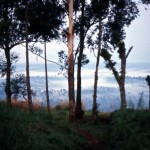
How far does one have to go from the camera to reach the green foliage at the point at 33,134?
10673mm

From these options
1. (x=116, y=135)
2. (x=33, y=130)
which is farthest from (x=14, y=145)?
(x=116, y=135)

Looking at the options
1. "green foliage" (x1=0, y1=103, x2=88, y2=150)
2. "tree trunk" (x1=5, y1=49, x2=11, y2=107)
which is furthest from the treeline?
"green foliage" (x1=0, y1=103, x2=88, y2=150)

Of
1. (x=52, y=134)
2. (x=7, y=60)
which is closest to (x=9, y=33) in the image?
(x=7, y=60)

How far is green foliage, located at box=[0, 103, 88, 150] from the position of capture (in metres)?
10.7

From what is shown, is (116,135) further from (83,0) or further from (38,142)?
(83,0)

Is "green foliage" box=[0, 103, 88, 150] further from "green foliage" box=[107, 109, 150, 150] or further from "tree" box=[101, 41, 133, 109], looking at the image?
"tree" box=[101, 41, 133, 109]

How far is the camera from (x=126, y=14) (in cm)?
3072

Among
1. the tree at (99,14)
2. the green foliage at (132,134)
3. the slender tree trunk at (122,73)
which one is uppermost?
the tree at (99,14)

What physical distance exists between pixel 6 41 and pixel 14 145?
20809mm

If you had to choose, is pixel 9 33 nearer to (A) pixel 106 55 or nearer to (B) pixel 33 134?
(A) pixel 106 55

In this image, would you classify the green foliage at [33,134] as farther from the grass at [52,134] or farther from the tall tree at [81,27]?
the tall tree at [81,27]

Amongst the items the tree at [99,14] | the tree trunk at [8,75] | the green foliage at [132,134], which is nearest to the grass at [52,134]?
the green foliage at [132,134]

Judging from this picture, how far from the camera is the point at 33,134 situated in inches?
501

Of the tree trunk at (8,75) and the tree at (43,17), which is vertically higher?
the tree at (43,17)
